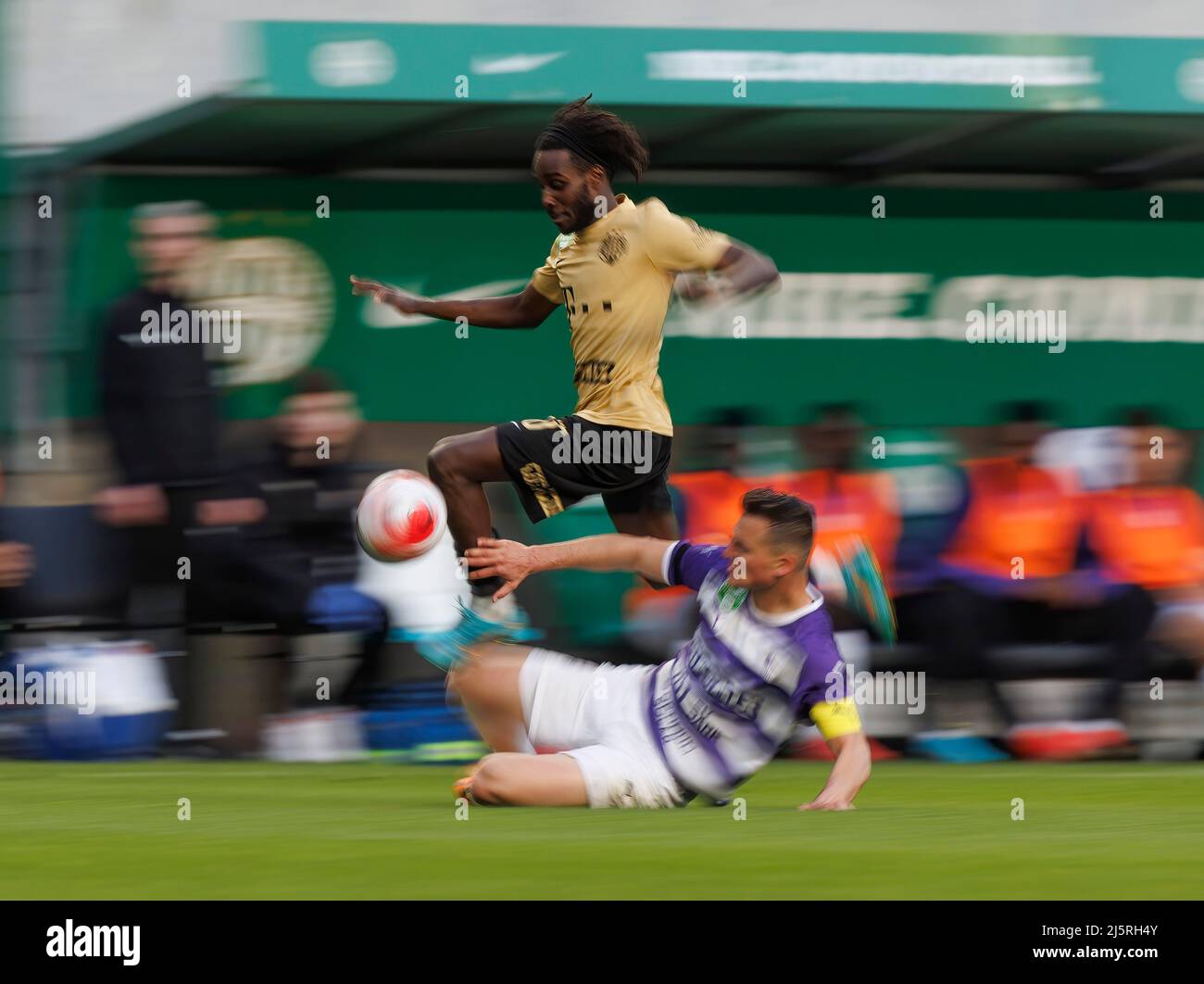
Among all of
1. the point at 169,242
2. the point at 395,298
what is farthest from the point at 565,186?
the point at 169,242

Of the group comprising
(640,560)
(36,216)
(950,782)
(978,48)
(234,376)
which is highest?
(978,48)

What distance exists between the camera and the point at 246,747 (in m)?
9.89

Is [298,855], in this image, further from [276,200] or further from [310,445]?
[276,200]

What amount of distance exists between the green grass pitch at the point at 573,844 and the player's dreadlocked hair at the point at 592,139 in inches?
84.4

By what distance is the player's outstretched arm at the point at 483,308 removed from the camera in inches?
304

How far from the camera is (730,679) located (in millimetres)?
6863

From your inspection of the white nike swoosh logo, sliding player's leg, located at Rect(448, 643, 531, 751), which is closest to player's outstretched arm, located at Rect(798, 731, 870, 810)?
sliding player's leg, located at Rect(448, 643, 531, 751)

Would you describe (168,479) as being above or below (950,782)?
above

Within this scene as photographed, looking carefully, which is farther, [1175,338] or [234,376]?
[1175,338]

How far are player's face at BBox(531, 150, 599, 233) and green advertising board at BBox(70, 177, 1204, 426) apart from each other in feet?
17.0

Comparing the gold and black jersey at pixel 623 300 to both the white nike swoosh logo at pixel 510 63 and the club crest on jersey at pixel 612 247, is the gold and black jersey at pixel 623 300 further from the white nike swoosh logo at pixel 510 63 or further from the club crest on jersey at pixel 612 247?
the white nike swoosh logo at pixel 510 63

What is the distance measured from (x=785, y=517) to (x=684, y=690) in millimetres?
690

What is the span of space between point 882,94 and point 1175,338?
10.3ft

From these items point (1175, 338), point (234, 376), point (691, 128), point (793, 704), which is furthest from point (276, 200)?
point (793, 704)
